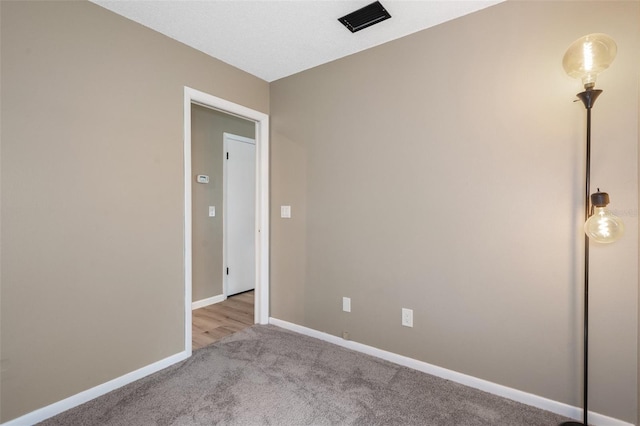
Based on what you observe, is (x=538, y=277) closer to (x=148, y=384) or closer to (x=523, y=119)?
(x=523, y=119)

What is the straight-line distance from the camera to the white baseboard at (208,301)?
370cm

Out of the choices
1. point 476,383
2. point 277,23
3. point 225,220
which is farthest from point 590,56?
point 225,220

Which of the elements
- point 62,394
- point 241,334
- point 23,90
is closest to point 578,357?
point 241,334

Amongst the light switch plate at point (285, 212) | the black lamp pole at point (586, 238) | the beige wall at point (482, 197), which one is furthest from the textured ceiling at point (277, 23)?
the light switch plate at point (285, 212)

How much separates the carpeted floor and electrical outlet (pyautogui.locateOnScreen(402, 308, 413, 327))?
0.33 metres

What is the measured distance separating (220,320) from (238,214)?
4.79 ft

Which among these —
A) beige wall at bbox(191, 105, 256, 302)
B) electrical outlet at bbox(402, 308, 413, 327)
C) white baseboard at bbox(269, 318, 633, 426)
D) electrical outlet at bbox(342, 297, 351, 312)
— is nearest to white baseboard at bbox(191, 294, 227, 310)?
beige wall at bbox(191, 105, 256, 302)

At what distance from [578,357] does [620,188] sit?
3.22 ft

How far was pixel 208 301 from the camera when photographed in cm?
386

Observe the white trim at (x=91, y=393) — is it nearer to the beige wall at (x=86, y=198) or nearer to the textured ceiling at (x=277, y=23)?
the beige wall at (x=86, y=198)

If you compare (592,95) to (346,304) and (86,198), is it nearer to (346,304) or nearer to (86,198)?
(346,304)

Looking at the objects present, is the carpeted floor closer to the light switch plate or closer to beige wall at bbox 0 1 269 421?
beige wall at bbox 0 1 269 421

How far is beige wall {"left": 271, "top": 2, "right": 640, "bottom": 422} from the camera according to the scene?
166 cm

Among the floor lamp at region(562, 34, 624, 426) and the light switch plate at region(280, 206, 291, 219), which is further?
the light switch plate at region(280, 206, 291, 219)
